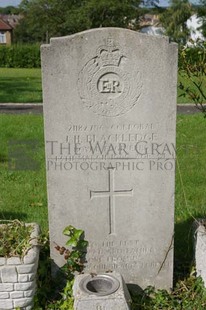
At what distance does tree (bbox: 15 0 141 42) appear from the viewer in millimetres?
40719

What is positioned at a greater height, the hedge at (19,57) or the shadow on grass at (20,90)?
the hedge at (19,57)

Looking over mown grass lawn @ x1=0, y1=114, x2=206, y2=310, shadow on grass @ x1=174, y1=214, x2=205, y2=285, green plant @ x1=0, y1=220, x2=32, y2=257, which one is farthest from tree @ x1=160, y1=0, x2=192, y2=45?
green plant @ x1=0, y1=220, x2=32, y2=257

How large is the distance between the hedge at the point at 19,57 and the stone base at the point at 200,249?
28.4 meters

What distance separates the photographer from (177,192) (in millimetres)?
5535

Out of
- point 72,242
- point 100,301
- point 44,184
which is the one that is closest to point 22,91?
point 44,184

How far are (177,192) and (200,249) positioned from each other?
2129mm

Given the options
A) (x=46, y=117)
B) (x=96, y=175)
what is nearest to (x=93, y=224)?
(x=96, y=175)

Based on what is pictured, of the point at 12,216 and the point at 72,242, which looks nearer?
the point at 72,242

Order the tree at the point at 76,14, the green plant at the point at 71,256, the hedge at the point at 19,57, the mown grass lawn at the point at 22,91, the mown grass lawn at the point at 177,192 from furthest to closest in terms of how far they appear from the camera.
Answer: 1. the tree at the point at 76,14
2. the hedge at the point at 19,57
3. the mown grass lawn at the point at 22,91
4. the mown grass lawn at the point at 177,192
5. the green plant at the point at 71,256

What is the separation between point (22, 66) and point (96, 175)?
94.6ft

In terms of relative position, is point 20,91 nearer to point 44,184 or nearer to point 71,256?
point 44,184

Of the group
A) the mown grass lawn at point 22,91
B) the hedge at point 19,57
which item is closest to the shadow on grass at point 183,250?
the mown grass lawn at point 22,91

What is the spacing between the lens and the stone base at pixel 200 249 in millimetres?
3377

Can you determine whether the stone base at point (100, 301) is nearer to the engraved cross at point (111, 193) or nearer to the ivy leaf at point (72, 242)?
the ivy leaf at point (72, 242)
